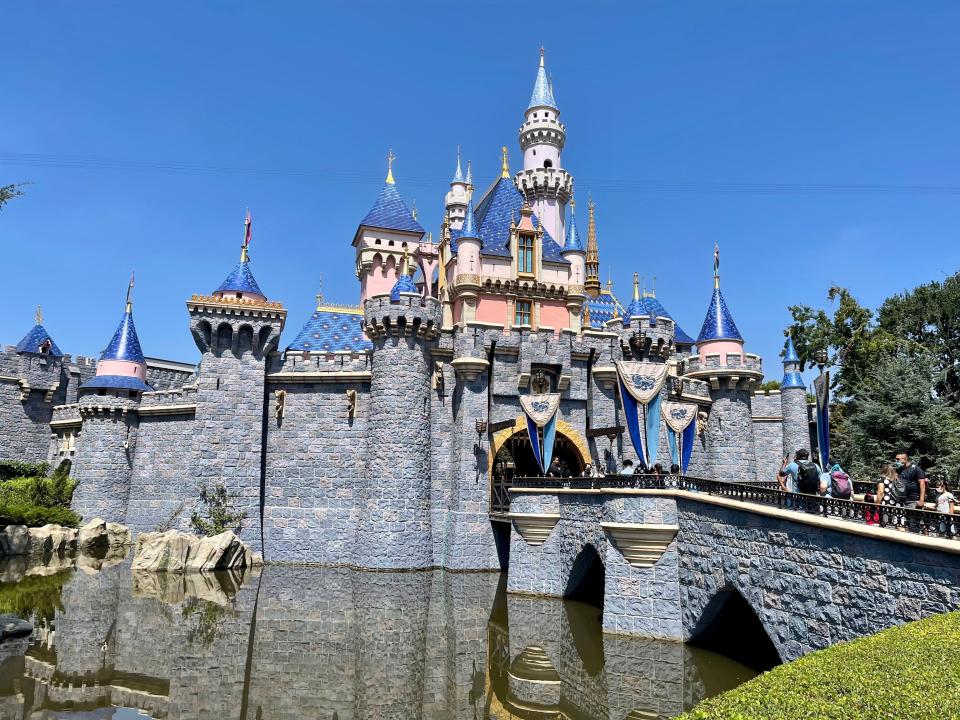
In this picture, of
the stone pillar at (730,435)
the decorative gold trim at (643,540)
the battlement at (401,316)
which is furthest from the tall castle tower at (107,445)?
the stone pillar at (730,435)

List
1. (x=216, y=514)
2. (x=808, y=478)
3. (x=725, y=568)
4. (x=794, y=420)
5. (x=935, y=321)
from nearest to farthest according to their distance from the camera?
(x=808, y=478), (x=725, y=568), (x=216, y=514), (x=794, y=420), (x=935, y=321)

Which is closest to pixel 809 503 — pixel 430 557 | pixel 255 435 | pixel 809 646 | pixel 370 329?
pixel 809 646

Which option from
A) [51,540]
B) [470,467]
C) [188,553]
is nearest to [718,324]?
[470,467]

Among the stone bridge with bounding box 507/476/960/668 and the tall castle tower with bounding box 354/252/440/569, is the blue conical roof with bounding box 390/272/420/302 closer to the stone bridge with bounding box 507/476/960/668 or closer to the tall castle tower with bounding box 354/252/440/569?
the tall castle tower with bounding box 354/252/440/569

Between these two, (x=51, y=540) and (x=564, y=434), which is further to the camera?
(x=51, y=540)

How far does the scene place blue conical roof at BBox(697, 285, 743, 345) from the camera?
27.3 meters

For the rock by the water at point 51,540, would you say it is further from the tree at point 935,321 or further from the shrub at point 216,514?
the tree at point 935,321

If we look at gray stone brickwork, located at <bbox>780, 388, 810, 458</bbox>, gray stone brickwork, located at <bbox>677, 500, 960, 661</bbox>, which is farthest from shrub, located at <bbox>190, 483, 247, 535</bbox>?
gray stone brickwork, located at <bbox>780, 388, 810, 458</bbox>

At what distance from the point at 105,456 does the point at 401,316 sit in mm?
13255

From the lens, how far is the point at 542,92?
1387 inches

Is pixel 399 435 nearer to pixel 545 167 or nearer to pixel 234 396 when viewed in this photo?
pixel 234 396

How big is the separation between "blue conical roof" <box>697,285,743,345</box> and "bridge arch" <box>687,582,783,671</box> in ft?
45.8

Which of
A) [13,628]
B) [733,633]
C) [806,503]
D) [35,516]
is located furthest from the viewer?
[35,516]

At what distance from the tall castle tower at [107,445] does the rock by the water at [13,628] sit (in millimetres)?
13051
